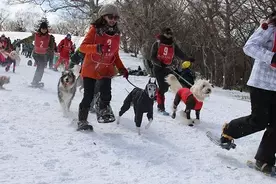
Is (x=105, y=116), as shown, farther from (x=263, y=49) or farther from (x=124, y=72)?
(x=263, y=49)

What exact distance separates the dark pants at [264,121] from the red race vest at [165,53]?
11.6 feet

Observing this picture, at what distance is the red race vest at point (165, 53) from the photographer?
292 inches

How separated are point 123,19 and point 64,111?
1743 centimetres

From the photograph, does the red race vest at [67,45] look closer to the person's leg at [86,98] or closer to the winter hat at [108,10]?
the person's leg at [86,98]

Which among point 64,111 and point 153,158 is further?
point 64,111

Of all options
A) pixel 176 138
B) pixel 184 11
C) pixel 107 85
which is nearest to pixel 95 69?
pixel 107 85

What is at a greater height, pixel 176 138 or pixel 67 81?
pixel 67 81

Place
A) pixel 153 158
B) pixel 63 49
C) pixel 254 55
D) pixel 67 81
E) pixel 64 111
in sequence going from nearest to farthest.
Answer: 1. pixel 254 55
2. pixel 153 158
3. pixel 64 111
4. pixel 67 81
5. pixel 63 49

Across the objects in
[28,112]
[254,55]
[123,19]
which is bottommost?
[28,112]

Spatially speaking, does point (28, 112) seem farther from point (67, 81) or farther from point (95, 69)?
point (95, 69)

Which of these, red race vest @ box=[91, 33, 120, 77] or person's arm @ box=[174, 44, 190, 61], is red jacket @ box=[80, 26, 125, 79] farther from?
person's arm @ box=[174, 44, 190, 61]

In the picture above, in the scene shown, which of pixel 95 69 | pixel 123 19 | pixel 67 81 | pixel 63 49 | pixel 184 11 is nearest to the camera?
pixel 95 69

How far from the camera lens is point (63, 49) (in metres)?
15.9

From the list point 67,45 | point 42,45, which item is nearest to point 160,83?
point 42,45
